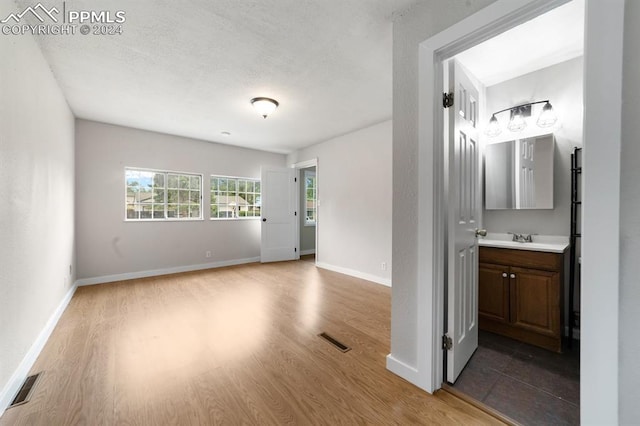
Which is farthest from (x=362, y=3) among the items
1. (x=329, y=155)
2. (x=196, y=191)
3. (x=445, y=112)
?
(x=196, y=191)

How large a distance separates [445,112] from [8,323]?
9.82ft

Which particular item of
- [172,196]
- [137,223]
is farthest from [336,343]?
[172,196]

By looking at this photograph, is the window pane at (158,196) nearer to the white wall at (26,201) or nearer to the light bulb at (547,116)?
the white wall at (26,201)

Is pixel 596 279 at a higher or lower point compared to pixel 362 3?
lower

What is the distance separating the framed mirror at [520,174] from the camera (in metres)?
2.33

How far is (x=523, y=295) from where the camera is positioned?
212 cm

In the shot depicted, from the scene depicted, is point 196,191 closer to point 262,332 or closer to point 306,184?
point 306,184

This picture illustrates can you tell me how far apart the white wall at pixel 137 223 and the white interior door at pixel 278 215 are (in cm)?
48

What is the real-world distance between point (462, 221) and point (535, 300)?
3.35 feet

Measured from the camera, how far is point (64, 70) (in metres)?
2.49

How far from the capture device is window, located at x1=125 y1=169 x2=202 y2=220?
436 cm

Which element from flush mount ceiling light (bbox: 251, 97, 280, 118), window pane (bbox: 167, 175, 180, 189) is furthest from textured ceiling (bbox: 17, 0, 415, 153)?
window pane (bbox: 167, 175, 180, 189)

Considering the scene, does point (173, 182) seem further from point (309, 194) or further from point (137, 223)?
point (309, 194)

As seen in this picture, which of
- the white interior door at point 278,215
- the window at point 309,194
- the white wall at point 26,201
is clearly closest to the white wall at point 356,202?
the white interior door at point 278,215
